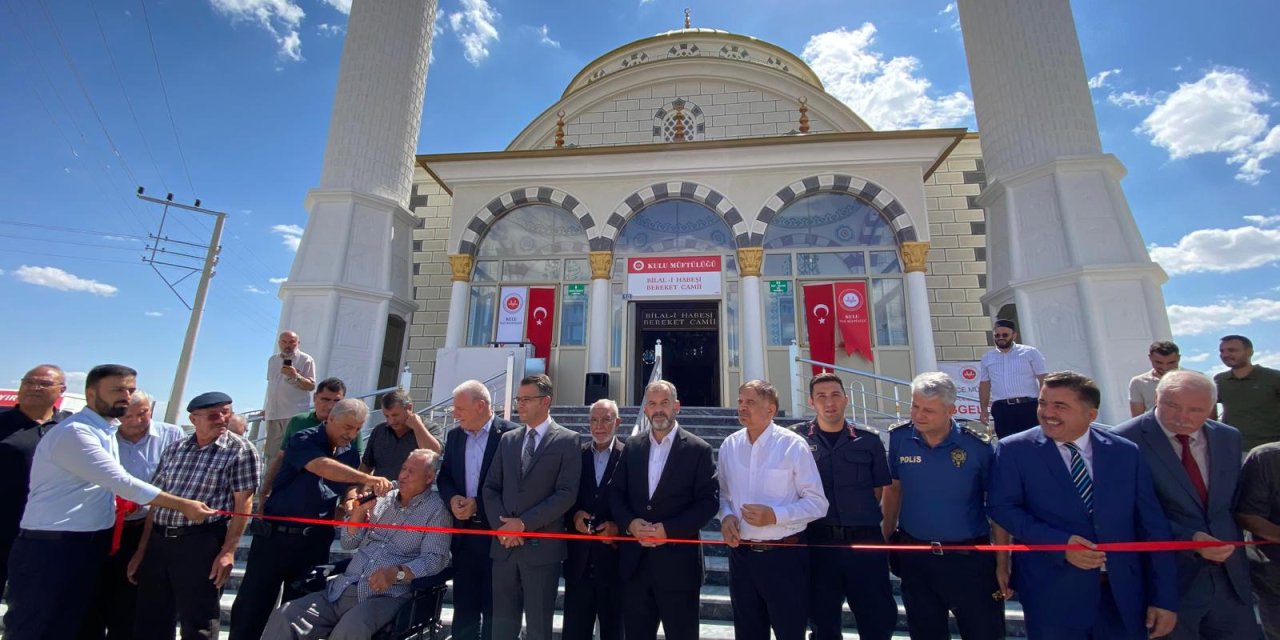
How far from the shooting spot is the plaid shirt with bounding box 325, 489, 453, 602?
9.52 ft

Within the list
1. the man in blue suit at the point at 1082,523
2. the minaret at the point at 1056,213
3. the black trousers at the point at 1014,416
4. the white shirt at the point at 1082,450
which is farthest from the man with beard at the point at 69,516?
the minaret at the point at 1056,213

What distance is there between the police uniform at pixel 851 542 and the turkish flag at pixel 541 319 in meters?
7.49

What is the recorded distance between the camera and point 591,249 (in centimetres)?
998

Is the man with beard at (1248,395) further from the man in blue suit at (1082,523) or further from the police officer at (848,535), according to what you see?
the police officer at (848,535)

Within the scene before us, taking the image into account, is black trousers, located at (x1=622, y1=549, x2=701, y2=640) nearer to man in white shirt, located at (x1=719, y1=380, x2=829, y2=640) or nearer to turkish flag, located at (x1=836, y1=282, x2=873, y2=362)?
man in white shirt, located at (x1=719, y1=380, x2=829, y2=640)

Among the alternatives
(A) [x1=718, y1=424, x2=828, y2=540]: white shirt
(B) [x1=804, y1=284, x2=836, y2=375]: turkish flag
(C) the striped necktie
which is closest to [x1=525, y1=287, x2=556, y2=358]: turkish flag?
(B) [x1=804, y1=284, x2=836, y2=375]: turkish flag

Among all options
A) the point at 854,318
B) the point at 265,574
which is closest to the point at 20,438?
the point at 265,574

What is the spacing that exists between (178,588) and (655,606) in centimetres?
255

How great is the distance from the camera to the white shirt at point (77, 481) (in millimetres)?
2629

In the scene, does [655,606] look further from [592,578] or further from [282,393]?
[282,393]

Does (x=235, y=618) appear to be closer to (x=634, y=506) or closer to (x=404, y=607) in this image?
(x=404, y=607)

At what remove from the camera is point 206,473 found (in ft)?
9.75

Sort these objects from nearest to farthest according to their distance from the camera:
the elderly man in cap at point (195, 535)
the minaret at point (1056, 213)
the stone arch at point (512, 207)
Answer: the elderly man in cap at point (195, 535) → the minaret at point (1056, 213) → the stone arch at point (512, 207)

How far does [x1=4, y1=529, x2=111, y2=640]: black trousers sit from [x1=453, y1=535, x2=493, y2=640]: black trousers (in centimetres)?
188
